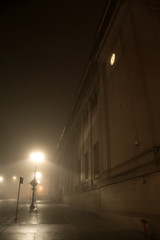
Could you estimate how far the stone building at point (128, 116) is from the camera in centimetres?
914

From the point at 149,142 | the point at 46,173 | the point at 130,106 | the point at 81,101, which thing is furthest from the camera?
the point at 46,173

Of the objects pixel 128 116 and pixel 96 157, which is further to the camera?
pixel 96 157

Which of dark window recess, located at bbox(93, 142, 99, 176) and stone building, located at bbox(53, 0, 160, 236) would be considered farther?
dark window recess, located at bbox(93, 142, 99, 176)

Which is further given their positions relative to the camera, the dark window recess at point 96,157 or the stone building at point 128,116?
the dark window recess at point 96,157

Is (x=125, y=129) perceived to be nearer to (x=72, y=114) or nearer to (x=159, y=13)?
(x=159, y=13)

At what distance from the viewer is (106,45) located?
1692 cm

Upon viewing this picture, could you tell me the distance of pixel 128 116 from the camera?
11641mm

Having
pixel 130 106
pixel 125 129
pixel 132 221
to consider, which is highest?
pixel 130 106

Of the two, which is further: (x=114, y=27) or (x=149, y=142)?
(x=114, y=27)

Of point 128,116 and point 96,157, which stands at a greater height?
point 128,116

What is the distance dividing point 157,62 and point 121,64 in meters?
2.90

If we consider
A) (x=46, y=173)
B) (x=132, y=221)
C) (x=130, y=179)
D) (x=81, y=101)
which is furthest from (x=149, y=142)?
(x=46, y=173)

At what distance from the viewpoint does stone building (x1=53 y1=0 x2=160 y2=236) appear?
9141mm

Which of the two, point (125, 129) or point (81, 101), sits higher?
point (81, 101)
